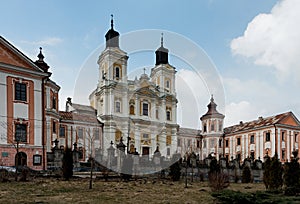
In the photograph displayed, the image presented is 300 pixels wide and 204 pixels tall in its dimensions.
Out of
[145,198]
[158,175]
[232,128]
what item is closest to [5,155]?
[158,175]

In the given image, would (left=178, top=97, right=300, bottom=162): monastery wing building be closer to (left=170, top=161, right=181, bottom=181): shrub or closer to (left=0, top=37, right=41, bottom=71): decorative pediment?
(left=170, top=161, right=181, bottom=181): shrub

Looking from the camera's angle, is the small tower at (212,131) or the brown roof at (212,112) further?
Result: the small tower at (212,131)

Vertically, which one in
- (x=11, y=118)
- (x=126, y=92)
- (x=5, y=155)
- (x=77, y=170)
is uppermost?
(x=126, y=92)

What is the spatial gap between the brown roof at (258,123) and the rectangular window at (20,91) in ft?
128

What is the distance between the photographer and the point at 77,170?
2538 centimetres

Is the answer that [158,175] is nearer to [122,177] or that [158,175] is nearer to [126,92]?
[122,177]

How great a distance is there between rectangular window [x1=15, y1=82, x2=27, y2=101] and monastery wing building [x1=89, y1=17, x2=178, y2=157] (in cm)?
1946

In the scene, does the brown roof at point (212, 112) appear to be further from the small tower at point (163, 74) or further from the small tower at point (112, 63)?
the small tower at point (112, 63)

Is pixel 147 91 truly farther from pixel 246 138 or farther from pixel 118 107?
pixel 246 138

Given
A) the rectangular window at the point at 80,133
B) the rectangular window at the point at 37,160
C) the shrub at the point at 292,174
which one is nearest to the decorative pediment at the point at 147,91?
the rectangular window at the point at 80,133

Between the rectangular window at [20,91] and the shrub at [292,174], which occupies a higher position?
the rectangular window at [20,91]

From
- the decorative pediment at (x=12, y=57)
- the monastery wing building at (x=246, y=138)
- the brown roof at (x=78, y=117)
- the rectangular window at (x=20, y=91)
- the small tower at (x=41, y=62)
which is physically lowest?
the monastery wing building at (x=246, y=138)

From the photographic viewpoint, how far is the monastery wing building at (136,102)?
4384 centimetres

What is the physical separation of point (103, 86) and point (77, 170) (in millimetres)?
20522
